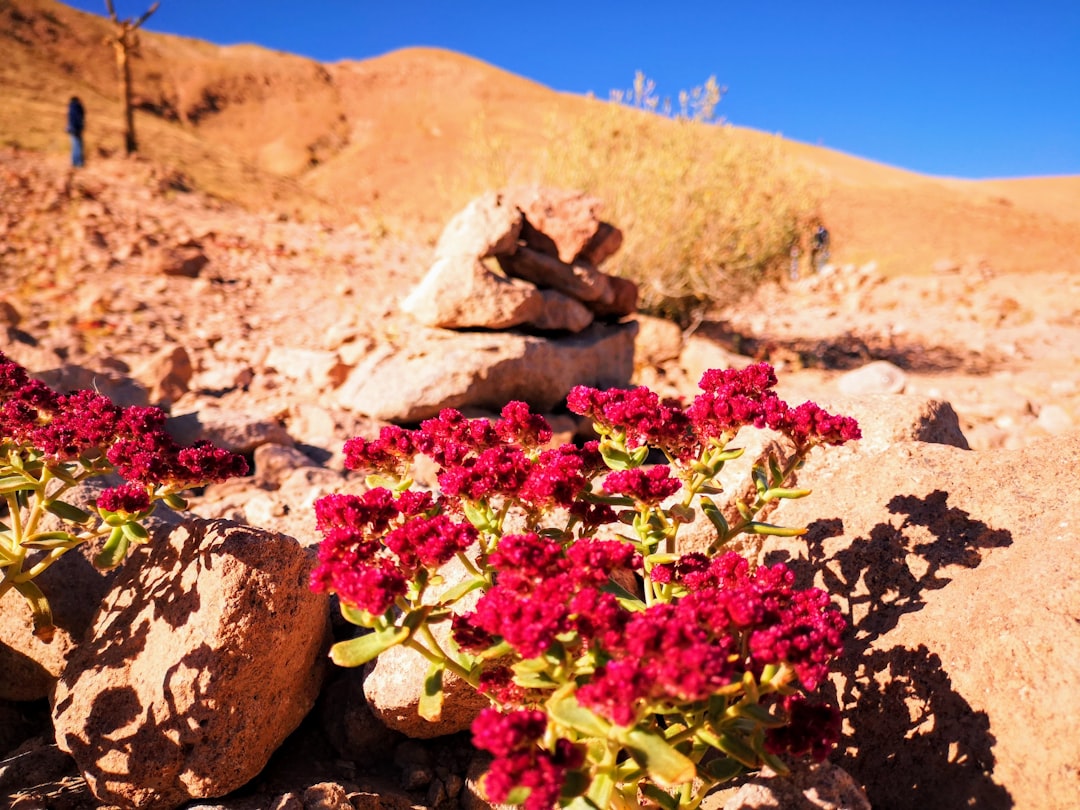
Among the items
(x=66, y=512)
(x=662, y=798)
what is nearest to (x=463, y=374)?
(x=66, y=512)

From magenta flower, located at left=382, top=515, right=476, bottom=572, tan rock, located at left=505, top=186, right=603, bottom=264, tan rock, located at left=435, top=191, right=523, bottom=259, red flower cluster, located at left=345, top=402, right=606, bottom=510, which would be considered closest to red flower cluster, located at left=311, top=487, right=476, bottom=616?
magenta flower, located at left=382, top=515, right=476, bottom=572

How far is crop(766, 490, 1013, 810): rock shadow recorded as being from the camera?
2244mm

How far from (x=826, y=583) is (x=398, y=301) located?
23.2 feet

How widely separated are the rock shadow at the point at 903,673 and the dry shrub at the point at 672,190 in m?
6.73

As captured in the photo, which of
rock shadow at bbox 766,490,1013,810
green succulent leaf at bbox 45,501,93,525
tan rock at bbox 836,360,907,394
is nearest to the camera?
rock shadow at bbox 766,490,1013,810

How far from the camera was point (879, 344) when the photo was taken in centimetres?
1199

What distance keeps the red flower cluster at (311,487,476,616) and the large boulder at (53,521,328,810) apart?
0.65m

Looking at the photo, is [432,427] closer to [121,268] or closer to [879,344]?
[121,268]

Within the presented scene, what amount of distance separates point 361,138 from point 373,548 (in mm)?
44258

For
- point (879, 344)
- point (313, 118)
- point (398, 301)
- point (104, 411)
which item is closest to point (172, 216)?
point (398, 301)

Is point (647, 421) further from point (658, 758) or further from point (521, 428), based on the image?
point (658, 758)

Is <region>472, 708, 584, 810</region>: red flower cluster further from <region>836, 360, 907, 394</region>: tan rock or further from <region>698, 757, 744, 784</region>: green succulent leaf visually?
<region>836, 360, 907, 394</region>: tan rock

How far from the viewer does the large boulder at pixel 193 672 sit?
2.44 meters

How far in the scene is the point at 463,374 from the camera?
5625mm
